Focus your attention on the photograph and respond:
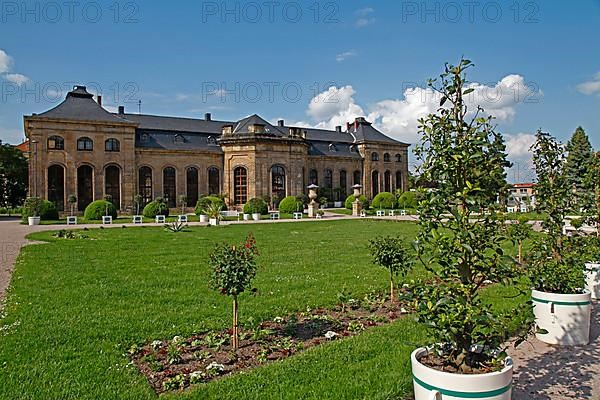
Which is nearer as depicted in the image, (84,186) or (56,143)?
(56,143)

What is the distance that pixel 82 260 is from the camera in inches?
434

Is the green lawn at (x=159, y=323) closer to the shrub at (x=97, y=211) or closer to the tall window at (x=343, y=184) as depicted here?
the shrub at (x=97, y=211)

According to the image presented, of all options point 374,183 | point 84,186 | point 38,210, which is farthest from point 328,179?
point 38,210

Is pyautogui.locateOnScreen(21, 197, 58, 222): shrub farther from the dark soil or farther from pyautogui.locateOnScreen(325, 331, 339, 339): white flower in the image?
pyautogui.locateOnScreen(325, 331, 339, 339): white flower

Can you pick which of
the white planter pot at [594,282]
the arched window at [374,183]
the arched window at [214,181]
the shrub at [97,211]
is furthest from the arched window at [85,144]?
the white planter pot at [594,282]

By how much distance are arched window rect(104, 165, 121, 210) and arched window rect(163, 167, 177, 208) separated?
381 centimetres

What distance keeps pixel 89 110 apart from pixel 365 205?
24691 mm

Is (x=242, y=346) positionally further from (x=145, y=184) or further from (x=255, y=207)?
(x=145, y=184)

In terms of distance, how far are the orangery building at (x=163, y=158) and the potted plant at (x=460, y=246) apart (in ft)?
92.4

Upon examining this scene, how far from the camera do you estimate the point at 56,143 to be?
112 ft

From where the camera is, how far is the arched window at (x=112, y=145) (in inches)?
1411

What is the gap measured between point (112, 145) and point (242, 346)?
35.1 meters

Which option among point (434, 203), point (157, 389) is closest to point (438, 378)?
point (434, 203)

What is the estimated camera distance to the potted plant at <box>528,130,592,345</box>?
482 cm
